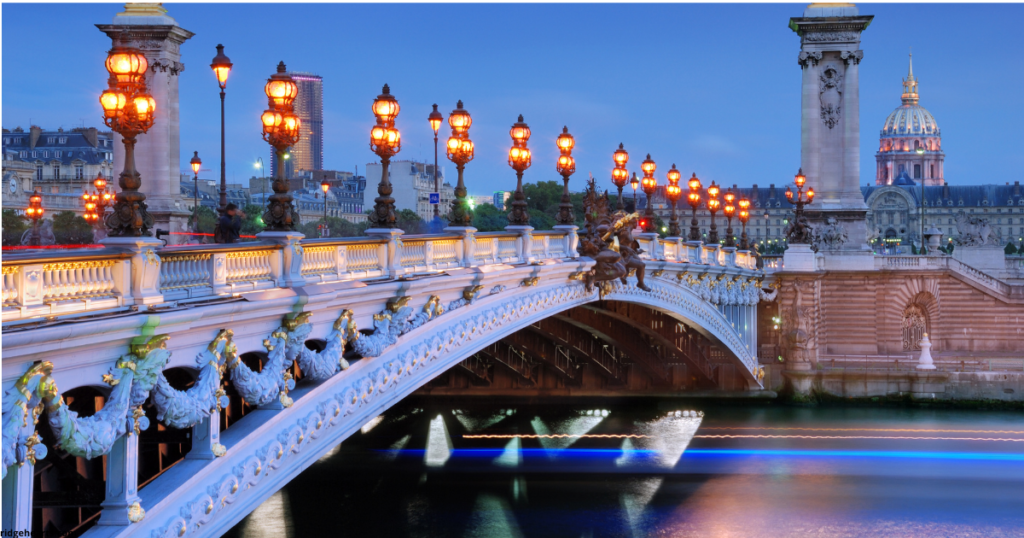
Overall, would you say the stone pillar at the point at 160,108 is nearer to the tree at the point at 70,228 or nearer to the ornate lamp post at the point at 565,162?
the tree at the point at 70,228

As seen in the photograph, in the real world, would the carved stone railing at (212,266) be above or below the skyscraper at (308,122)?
below

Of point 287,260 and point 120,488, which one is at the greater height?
point 287,260

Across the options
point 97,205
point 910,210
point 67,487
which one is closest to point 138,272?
point 67,487

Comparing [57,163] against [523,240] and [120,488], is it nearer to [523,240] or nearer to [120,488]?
[523,240]

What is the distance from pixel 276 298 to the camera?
41.3ft

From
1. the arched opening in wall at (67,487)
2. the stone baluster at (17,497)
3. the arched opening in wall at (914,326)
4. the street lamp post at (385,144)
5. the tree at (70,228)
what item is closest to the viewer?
the stone baluster at (17,497)

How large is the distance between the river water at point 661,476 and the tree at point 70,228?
812 cm

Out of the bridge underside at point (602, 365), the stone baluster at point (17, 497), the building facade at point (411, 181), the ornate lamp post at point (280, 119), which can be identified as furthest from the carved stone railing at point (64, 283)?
the building facade at point (411, 181)

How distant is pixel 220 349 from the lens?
1161 centimetres

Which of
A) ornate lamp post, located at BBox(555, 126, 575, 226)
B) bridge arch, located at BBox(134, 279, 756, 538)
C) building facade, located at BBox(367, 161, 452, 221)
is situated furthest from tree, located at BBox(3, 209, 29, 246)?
bridge arch, located at BBox(134, 279, 756, 538)

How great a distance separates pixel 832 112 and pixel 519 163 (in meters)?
39.1

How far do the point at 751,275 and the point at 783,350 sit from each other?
15.6 ft

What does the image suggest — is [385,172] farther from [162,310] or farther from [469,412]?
[469,412]

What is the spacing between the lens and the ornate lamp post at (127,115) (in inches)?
417
